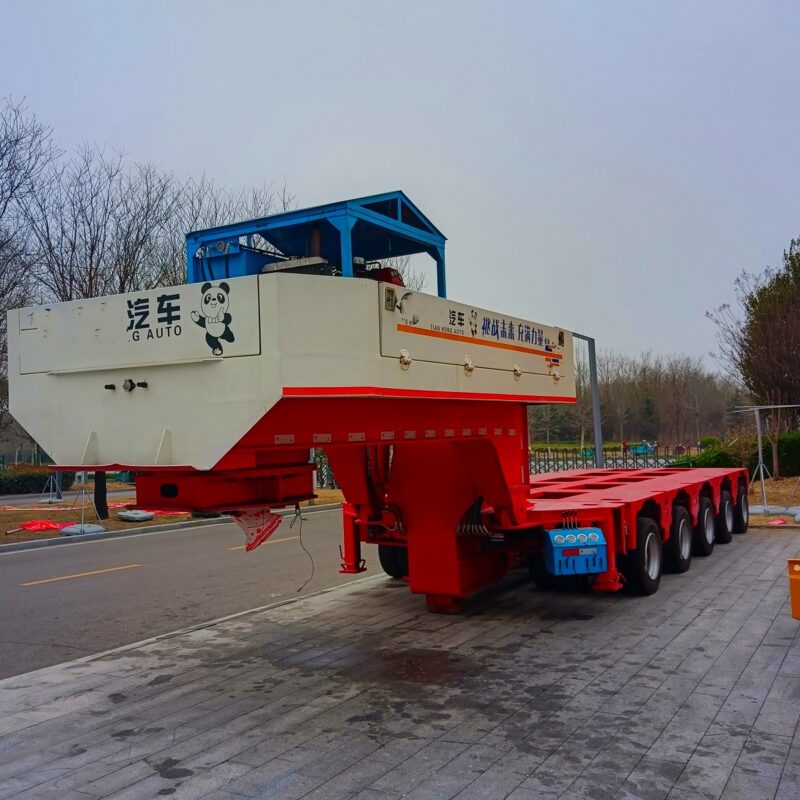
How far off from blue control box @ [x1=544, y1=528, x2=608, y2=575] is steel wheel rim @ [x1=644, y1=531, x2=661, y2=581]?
133cm

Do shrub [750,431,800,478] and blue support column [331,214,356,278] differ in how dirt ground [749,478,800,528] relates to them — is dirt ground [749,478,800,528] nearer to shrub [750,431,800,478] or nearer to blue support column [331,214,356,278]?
shrub [750,431,800,478]

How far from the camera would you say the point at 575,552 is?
7.27 meters

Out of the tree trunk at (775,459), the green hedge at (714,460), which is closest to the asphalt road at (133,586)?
the green hedge at (714,460)

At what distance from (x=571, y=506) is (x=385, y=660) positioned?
252 centimetres

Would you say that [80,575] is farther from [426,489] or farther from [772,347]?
[772,347]

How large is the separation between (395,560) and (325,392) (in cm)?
533

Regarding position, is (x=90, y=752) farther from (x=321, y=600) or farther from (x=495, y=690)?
(x=321, y=600)

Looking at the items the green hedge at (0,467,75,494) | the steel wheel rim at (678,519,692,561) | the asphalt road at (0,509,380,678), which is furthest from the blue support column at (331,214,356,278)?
the green hedge at (0,467,75,494)

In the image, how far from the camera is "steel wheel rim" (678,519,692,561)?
980 cm

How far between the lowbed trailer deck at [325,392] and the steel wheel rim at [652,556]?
14.9 inches

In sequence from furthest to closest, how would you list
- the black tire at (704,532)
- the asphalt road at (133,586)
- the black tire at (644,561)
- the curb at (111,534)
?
the curb at (111,534) → the black tire at (704,532) → the black tire at (644,561) → the asphalt road at (133,586)

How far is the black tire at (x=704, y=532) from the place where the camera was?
11.0m

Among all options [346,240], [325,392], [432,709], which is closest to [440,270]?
[346,240]

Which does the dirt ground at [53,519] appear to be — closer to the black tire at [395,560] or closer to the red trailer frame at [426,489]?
the black tire at [395,560]
